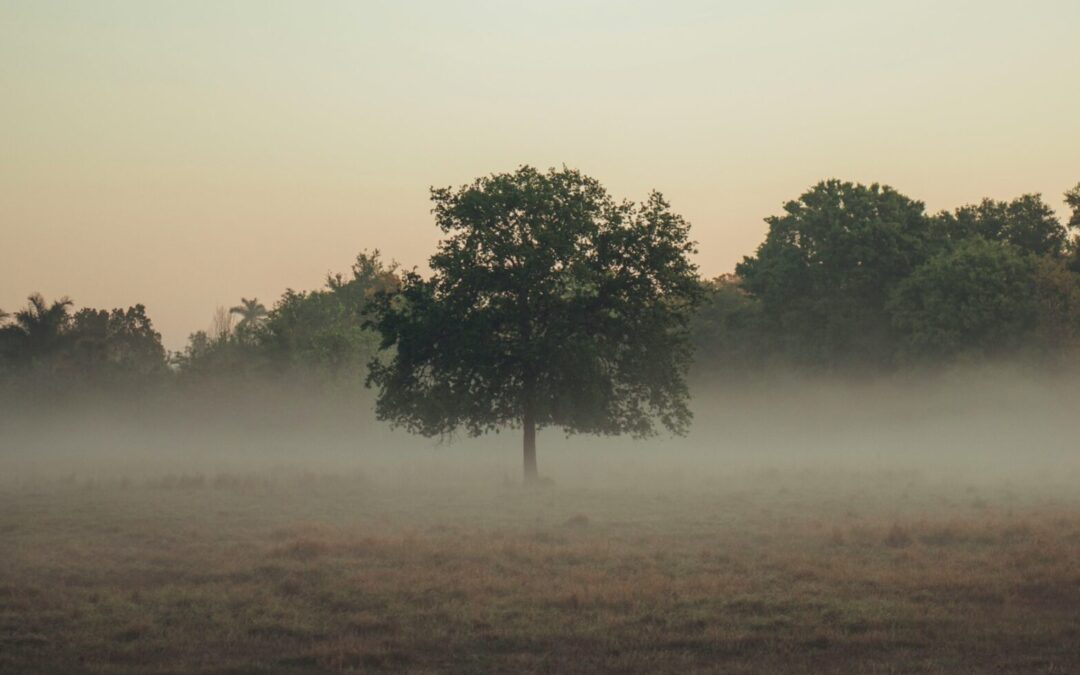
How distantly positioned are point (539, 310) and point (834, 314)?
4565cm

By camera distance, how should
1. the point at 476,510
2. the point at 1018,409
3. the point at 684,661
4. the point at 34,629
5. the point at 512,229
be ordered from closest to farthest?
the point at 684,661, the point at 34,629, the point at 476,510, the point at 512,229, the point at 1018,409

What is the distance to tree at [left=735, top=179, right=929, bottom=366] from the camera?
82562 millimetres

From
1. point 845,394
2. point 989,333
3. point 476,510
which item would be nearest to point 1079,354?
point 989,333

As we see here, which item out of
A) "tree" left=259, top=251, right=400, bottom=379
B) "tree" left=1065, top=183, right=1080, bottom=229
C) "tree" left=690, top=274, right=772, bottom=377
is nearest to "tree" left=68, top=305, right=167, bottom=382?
"tree" left=259, top=251, right=400, bottom=379

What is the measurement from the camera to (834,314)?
8450 centimetres

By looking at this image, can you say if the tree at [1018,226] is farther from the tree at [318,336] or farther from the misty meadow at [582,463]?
the tree at [318,336]

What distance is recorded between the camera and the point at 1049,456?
58250mm

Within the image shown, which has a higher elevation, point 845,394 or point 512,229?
point 512,229

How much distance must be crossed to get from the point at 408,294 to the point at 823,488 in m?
19.2

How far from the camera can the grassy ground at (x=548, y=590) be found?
1400 cm

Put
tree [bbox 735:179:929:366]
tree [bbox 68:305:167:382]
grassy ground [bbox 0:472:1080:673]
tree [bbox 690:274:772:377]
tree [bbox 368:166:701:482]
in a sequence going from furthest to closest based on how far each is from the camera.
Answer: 1. tree [bbox 68:305:167:382]
2. tree [bbox 690:274:772:377]
3. tree [bbox 735:179:929:366]
4. tree [bbox 368:166:701:482]
5. grassy ground [bbox 0:472:1080:673]

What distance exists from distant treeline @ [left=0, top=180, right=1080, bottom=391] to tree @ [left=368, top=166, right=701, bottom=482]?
1273 cm

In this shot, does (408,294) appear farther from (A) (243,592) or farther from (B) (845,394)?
(B) (845,394)

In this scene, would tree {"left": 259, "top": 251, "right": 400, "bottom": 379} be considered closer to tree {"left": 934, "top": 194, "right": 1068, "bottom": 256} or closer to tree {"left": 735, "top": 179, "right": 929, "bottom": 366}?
tree {"left": 735, "top": 179, "right": 929, "bottom": 366}
